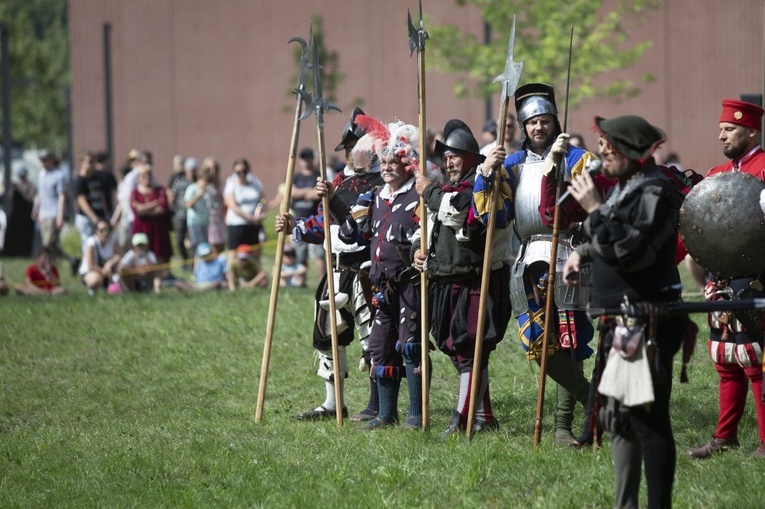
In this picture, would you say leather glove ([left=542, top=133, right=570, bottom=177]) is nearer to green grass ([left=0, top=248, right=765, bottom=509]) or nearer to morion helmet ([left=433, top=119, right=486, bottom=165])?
morion helmet ([left=433, top=119, right=486, bottom=165])

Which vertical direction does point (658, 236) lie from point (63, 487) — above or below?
above

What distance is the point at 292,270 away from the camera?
50.0ft

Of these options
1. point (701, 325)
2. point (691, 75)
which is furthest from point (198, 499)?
point (691, 75)

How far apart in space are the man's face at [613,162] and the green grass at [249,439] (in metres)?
1.60

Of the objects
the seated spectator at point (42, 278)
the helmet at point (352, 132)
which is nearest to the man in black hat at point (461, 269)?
the helmet at point (352, 132)

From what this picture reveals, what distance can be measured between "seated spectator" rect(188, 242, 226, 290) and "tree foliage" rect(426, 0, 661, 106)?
7174mm

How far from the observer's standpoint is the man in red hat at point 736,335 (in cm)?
608

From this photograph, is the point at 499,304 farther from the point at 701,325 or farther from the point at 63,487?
the point at 701,325

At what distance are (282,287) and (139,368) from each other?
15.2ft

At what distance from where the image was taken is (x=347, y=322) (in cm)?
802

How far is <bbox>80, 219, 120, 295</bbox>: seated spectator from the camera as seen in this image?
1543 centimetres

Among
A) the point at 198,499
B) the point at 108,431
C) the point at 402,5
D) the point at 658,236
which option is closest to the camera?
the point at 658,236

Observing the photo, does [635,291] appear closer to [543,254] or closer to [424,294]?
[543,254]

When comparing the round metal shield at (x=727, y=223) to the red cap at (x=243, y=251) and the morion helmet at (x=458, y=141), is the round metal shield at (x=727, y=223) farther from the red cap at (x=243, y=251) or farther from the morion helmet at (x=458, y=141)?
the red cap at (x=243, y=251)
